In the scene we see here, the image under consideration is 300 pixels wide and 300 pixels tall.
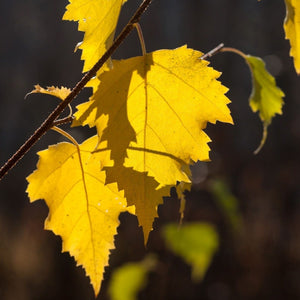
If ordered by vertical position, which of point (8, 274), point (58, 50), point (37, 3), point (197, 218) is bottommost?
point (197, 218)

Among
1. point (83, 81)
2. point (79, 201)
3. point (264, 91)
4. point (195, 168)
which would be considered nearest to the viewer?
point (83, 81)

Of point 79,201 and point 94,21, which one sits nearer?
point 94,21

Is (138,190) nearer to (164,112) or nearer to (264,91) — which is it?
(164,112)

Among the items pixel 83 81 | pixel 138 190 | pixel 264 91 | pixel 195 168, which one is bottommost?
pixel 195 168

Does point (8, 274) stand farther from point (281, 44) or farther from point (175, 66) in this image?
point (281, 44)

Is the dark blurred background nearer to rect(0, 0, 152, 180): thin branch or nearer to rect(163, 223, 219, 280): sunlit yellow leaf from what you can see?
rect(163, 223, 219, 280): sunlit yellow leaf

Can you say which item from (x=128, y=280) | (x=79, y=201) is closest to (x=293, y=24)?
(x=79, y=201)

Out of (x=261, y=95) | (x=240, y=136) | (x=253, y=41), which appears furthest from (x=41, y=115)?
(x=261, y=95)
